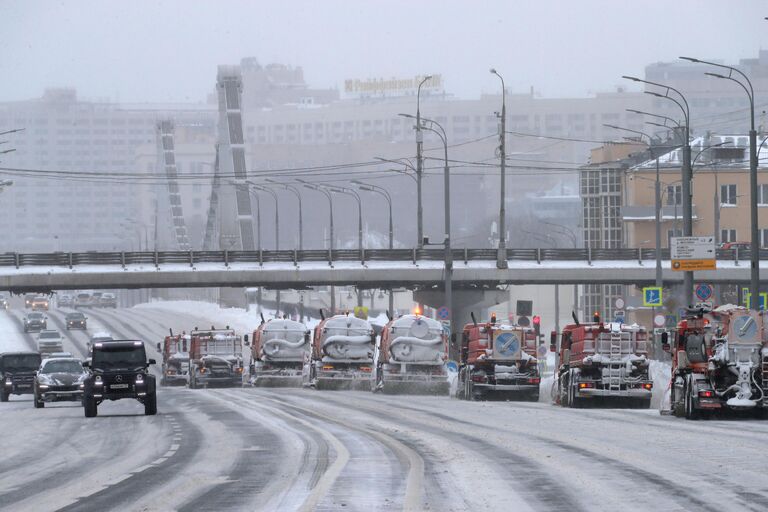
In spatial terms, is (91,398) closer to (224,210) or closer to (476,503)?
(476,503)

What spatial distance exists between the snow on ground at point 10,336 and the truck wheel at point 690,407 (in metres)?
77.3

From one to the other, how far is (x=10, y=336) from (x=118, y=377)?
8253cm

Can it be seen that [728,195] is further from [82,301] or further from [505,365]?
[82,301]

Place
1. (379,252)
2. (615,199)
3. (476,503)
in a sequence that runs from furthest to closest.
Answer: (615,199) < (379,252) < (476,503)

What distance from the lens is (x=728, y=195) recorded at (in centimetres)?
10488

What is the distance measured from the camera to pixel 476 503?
15078mm

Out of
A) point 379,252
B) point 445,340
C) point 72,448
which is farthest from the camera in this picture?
point 379,252

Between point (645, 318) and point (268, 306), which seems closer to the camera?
point (645, 318)

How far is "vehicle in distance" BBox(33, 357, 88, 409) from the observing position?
144 feet

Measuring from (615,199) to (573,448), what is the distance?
9124 centimetres

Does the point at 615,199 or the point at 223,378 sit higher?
the point at 615,199

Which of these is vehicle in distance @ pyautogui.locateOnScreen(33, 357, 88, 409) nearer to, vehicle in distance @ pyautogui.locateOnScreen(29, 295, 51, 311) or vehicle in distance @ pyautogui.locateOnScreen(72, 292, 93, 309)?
vehicle in distance @ pyautogui.locateOnScreen(29, 295, 51, 311)

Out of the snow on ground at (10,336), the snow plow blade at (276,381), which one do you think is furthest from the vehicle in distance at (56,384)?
the snow on ground at (10,336)

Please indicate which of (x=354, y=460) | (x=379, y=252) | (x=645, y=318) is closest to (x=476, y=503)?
(x=354, y=460)
